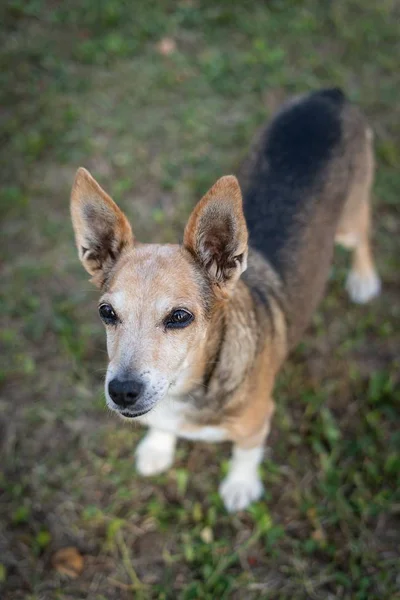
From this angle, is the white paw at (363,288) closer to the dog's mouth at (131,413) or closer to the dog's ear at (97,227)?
the dog's ear at (97,227)

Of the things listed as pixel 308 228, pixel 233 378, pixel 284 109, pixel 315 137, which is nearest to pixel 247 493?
pixel 233 378

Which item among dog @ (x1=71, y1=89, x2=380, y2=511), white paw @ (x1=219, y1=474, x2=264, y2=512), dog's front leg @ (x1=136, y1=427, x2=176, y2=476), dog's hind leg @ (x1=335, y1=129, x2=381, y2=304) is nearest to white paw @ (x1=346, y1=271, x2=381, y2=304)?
dog's hind leg @ (x1=335, y1=129, x2=381, y2=304)

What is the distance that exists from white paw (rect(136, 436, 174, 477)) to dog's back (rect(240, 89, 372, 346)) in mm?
1300

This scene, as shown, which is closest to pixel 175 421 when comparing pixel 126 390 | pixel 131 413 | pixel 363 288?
pixel 131 413

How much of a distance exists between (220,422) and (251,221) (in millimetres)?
1468

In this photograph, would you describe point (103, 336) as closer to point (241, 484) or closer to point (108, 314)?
point (241, 484)

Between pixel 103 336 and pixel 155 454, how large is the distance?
1.23m

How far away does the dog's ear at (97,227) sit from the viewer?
2754mm

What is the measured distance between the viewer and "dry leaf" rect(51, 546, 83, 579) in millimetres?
3537

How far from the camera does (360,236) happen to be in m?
4.82

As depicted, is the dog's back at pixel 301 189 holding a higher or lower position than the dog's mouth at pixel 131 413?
higher

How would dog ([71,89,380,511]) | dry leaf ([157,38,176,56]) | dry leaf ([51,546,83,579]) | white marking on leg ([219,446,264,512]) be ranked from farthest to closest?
dry leaf ([157,38,176,56]) < white marking on leg ([219,446,264,512]) < dry leaf ([51,546,83,579]) < dog ([71,89,380,511])

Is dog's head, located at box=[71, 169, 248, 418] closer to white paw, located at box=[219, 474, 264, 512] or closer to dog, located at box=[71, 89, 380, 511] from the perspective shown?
dog, located at box=[71, 89, 380, 511]

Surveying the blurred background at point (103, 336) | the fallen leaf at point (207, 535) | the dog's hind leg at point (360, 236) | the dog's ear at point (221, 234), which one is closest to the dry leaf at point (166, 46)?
the blurred background at point (103, 336)
